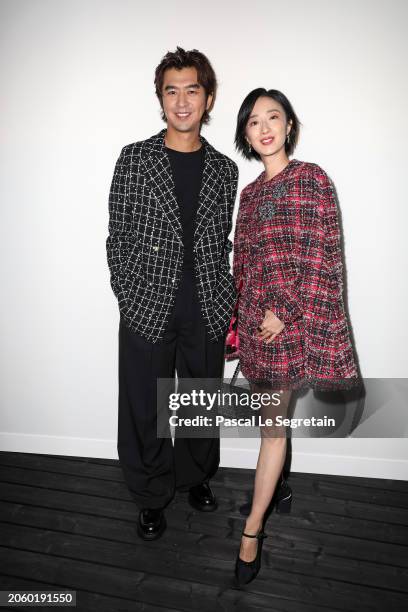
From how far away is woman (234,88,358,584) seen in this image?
151 cm

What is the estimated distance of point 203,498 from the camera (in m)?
2.09

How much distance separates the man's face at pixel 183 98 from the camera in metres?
1.71

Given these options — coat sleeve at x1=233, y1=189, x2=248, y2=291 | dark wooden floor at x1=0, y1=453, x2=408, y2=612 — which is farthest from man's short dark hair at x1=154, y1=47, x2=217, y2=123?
dark wooden floor at x1=0, y1=453, x2=408, y2=612

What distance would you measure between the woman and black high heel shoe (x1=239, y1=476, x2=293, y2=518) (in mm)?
282

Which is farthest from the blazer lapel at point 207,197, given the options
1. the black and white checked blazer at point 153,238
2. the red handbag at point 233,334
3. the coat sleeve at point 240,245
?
the red handbag at point 233,334

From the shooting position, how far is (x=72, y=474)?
238cm

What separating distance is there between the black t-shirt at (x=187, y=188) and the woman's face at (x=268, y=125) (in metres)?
0.31

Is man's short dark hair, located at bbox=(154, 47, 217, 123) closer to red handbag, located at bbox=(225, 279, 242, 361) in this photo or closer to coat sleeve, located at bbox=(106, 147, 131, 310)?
coat sleeve, located at bbox=(106, 147, 131, 310)

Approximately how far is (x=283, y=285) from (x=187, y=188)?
0.61 m

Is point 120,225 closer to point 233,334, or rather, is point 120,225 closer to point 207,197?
point 207,197

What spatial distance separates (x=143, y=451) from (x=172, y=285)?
0.80m

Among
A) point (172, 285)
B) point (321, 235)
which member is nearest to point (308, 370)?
point (321, 235)

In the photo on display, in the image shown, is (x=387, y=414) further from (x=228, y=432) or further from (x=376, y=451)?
(x=228, y=432)

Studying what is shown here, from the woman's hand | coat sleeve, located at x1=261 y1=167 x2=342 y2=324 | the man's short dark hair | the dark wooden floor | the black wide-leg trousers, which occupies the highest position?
the man's short dark hair
